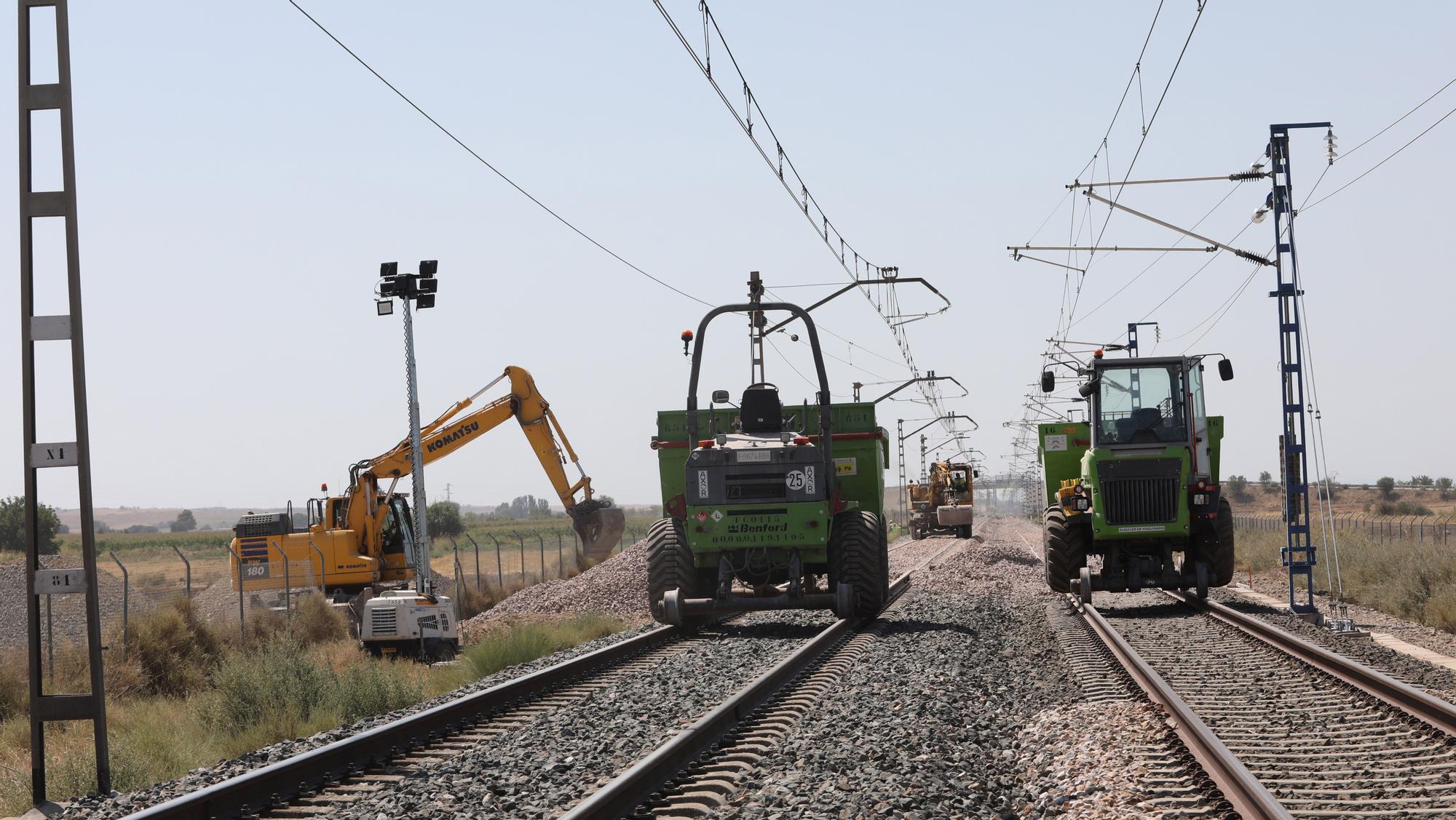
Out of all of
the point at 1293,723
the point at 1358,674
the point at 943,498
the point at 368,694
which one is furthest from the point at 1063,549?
the point at 943,498

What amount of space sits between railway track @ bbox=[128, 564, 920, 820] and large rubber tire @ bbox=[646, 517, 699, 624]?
3746mm

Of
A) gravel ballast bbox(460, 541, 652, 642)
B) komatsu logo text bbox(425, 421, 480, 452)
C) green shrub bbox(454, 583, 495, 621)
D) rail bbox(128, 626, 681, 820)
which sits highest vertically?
komatsu logo text bbox(425, 421, 480, 452)

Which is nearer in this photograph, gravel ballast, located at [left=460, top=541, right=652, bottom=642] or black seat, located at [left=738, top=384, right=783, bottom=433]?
black seat, located at [left=738, top=384, right=783, bottom=433]

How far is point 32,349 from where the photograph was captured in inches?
382

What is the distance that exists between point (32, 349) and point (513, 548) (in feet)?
248

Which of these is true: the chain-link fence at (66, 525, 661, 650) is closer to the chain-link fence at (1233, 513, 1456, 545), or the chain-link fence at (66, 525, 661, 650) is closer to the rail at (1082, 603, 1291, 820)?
the rail at (1082, 603, 1291, 820)

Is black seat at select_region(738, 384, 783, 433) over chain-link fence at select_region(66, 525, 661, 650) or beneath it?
over

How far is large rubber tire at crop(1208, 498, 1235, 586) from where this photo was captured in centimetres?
2006

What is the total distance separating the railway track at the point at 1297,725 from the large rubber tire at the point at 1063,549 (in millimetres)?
4601

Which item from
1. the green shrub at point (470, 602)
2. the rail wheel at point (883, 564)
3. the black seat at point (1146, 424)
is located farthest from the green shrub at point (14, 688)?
the black seat at point (1146, 424)

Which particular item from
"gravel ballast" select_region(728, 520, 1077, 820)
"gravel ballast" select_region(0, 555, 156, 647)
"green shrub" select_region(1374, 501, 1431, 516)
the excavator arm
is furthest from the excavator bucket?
"green shrub" select_region(1374, 501, 1431, 516)

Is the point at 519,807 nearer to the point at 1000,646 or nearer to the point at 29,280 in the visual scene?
the point at 29,280

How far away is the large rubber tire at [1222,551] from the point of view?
20.1m

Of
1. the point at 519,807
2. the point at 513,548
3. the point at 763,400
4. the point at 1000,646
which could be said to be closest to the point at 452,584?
the point at 763,400
